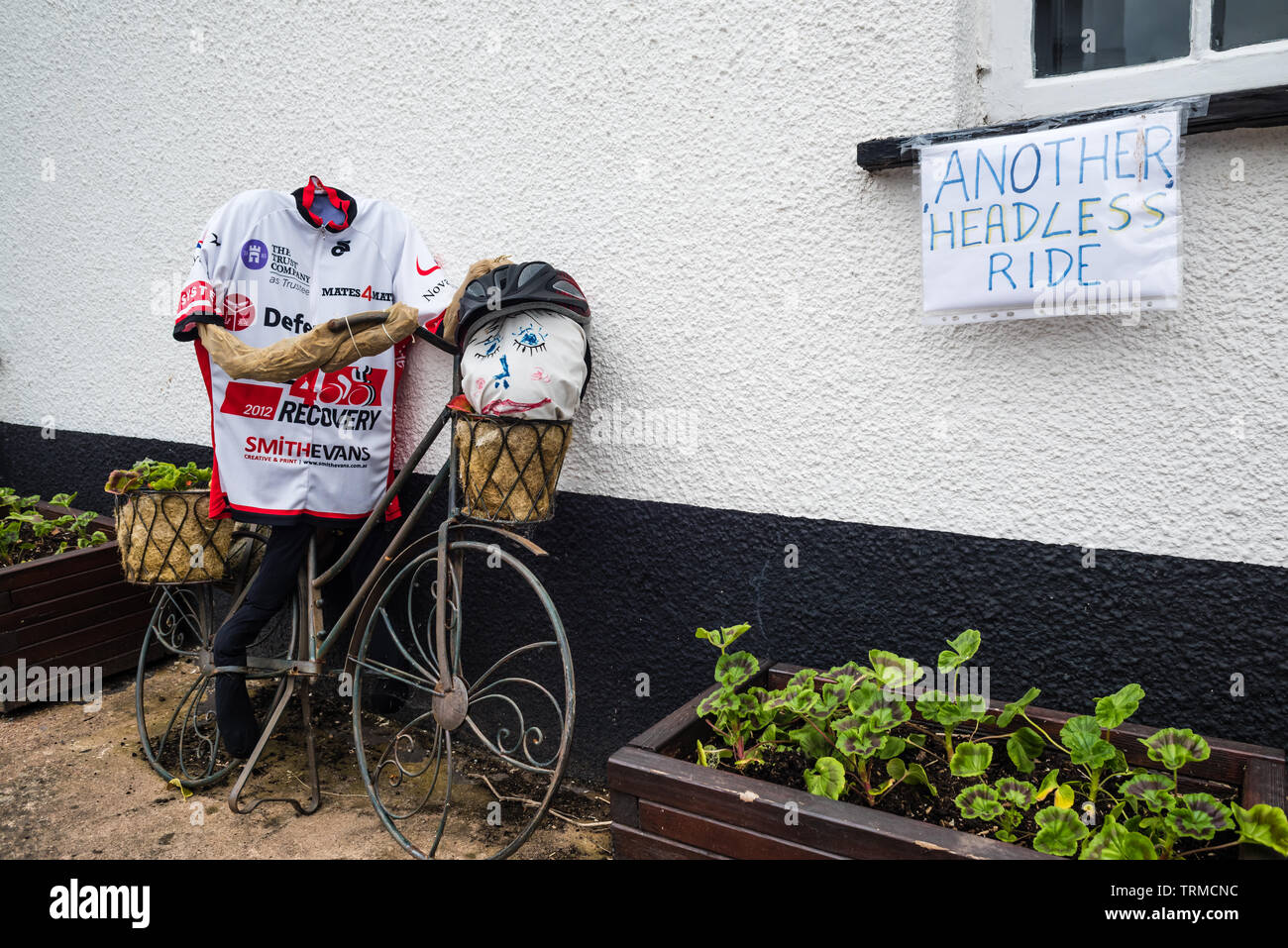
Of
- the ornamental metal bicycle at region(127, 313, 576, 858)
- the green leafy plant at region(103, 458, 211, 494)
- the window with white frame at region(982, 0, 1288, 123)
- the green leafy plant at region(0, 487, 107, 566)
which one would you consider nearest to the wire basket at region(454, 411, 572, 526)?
the ornamental metal bicycle at region(127, 313, 576, 858)

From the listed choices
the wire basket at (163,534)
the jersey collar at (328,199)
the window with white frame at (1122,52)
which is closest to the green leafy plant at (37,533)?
the wire basket at (163,534)

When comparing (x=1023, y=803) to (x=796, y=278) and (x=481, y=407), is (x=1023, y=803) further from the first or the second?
(x=481, y=407)

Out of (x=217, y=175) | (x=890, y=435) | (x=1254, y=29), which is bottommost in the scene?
(x=890, y=435)

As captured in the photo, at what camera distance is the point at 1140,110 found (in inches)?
74.0

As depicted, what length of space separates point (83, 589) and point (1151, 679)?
398 centimetres

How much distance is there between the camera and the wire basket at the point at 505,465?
2.27 m

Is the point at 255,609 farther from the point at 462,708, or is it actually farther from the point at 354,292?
the point at 354,292

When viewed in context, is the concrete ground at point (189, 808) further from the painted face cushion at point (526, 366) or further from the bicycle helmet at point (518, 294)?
the bicycle helmet at point (518, 294)

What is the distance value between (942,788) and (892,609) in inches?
21.0

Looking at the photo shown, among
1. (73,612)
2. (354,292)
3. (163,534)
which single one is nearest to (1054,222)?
(354,292)

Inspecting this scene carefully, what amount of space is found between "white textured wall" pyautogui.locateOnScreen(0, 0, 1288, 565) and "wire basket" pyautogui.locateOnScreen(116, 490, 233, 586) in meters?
0.78

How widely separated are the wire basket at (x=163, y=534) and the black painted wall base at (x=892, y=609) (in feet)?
2.32
